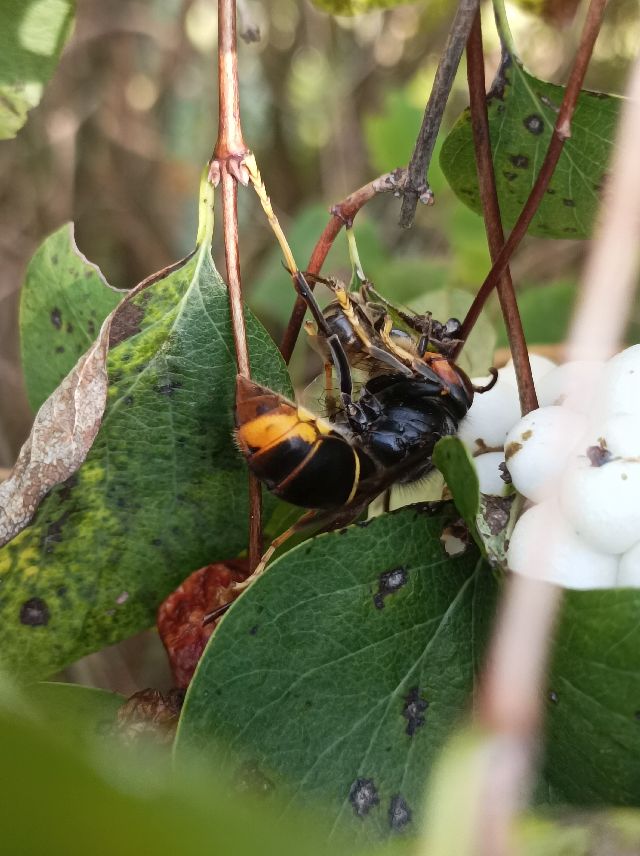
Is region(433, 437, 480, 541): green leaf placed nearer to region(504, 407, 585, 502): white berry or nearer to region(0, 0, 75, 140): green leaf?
region(504, 407, 585, 502): white berry

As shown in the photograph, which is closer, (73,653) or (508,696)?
(508,696)

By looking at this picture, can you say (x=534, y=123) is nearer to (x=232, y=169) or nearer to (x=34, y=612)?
(x=232, y=169)

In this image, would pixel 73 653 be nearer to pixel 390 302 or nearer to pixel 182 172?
pixel 390 302

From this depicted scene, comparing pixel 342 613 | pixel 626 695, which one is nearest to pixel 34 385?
pixel 342 613

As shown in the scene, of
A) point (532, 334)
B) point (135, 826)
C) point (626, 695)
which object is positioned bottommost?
point (532, 334)

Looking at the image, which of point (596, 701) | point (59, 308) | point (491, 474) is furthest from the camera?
point (59, 308)

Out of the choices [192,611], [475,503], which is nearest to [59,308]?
[192,611]
